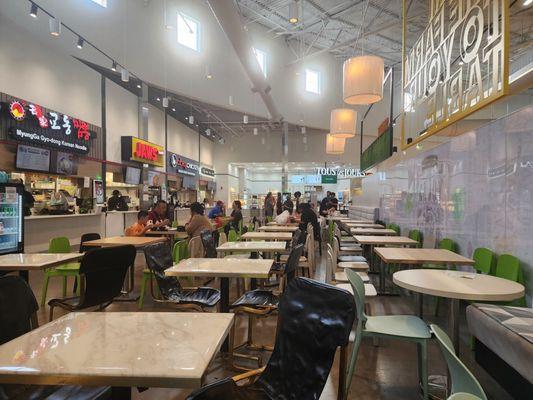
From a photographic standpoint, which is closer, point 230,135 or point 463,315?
point 463,315

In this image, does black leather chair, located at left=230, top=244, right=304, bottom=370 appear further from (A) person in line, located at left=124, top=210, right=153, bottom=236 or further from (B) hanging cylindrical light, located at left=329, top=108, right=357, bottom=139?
(B) hanging cylindrical light, located at left=329, top=108, right=357, bottom=139

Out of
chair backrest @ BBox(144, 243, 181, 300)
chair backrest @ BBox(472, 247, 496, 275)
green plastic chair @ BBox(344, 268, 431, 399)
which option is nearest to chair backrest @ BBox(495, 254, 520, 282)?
chair backrest @ BBox(472, 247, 496, 275)

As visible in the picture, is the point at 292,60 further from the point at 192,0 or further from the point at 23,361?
the point at 23,361

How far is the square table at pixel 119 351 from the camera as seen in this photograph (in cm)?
116

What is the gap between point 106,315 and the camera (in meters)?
1.76

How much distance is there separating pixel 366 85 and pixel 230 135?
1418cm

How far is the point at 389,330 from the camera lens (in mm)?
2439

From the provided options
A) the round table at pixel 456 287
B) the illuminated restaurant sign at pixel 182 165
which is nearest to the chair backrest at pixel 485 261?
the round table at pixel 456 287

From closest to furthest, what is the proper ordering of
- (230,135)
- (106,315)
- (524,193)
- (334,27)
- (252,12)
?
(106,315), (524,193), (252,12), (334,27), (230,135)

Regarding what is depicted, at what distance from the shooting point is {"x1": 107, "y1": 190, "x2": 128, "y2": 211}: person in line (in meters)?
9.63

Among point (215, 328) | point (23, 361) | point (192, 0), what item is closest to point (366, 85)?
point (215, 328)

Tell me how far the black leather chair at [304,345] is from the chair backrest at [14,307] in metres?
1.12

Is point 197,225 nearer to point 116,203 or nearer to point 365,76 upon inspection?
point 365,76

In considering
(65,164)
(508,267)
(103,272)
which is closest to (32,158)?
(65,164)
